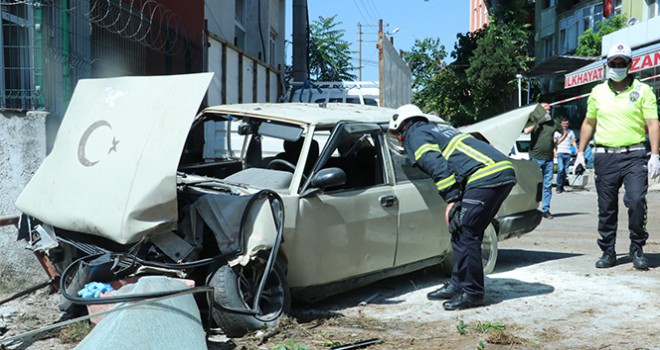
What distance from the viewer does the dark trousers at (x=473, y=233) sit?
5414 millimetres

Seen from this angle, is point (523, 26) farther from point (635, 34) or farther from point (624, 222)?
point (624, 222)

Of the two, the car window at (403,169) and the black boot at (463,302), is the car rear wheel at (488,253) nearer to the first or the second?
the car window at (403,169)

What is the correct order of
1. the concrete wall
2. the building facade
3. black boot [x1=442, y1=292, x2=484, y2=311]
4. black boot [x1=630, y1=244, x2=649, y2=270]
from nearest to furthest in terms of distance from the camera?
black boot [x1=442, y1=292, x2=484, y2=311] → the concrete wall → black boot [x1=630, y1=244, x2=649, y2=270] → the building facade

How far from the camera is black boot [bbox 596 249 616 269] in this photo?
7.02 meters

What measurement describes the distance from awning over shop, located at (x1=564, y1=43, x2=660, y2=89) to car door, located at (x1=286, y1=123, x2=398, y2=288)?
12.7m

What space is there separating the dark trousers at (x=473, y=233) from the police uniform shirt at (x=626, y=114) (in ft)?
6.05

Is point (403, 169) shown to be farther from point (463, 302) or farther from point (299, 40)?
point (299, 40)

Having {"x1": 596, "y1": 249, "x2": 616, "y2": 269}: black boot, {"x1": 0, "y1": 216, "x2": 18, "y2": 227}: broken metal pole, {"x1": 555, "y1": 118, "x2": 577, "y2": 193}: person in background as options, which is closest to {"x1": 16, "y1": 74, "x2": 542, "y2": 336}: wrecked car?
{"x1": 0, "y1": 216, "x2": 18, "y2": 227}: broken metal pole

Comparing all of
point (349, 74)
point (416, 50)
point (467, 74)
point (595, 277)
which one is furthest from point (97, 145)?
point (416, 50)

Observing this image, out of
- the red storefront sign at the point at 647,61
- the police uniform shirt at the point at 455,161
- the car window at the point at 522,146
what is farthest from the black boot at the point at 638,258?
the car window at the point at 522,146

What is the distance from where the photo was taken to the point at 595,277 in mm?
6660

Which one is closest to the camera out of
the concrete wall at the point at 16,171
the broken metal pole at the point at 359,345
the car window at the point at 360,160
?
the broken metal pole at the point at 359,345

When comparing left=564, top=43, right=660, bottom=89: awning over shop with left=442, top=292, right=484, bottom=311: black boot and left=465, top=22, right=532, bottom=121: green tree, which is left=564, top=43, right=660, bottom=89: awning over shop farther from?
left=465, top=22, right=532, bottom=121: green tree

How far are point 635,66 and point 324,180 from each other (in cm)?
1714
